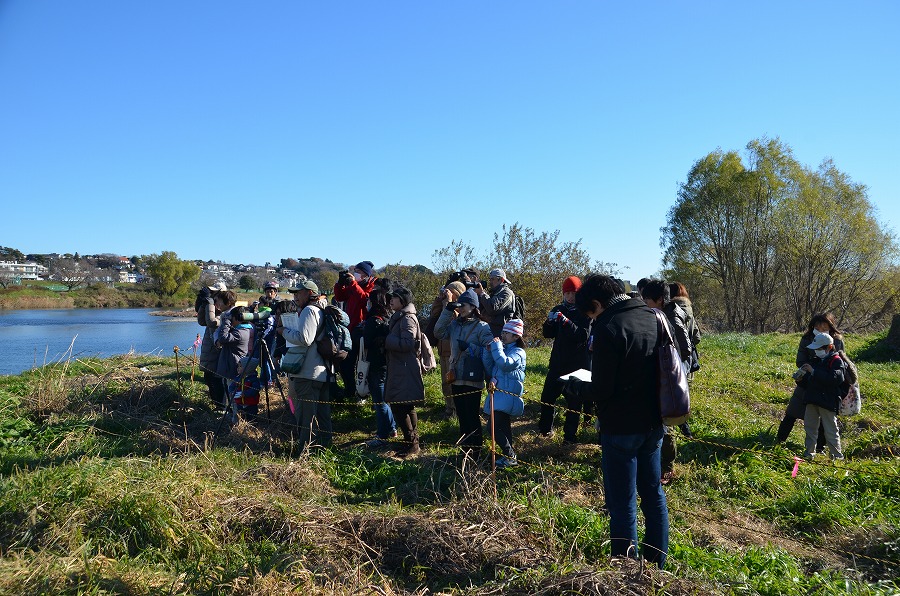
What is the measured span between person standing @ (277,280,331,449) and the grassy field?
1.05 feet

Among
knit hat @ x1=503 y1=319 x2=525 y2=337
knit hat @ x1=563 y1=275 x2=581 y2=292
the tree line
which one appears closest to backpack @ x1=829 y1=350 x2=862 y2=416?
knit hat @ x1=563 y1=275 x2=581 y2=292

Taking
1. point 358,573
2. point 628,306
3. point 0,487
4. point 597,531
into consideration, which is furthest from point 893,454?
point 0,487

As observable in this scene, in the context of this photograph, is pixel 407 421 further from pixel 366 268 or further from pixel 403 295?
pixel 366 268

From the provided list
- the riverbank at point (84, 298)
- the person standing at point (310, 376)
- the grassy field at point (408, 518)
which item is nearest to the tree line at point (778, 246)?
the grassy field at point (408, 518)

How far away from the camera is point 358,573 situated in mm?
3572

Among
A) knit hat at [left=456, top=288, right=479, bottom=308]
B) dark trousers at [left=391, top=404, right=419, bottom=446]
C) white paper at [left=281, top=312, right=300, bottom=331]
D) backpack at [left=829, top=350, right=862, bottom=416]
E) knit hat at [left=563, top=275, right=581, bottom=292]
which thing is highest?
knit hat at [left=563, top=275, right=581, bottom=292]

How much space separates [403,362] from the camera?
6.36 meters

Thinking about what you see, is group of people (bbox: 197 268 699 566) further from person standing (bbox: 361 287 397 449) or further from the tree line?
the tree line

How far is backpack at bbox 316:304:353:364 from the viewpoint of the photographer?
20.6ft

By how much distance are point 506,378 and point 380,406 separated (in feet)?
5.79

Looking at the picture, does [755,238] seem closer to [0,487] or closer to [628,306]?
[628,306]

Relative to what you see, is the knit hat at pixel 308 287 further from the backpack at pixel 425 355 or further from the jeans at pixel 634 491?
the jeans at pixel 634 491

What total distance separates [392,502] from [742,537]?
2.88 metres

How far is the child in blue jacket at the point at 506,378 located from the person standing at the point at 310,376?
6.13 ft
